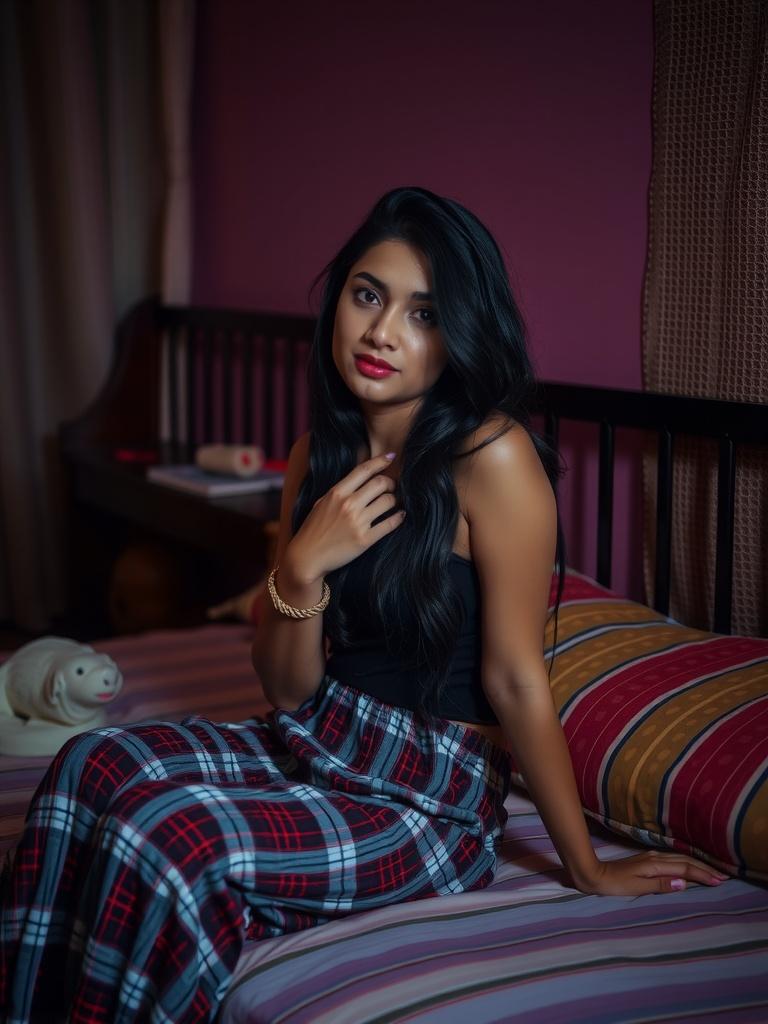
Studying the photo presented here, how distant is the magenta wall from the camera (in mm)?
2004

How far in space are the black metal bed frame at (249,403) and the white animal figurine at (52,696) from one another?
0.79 m

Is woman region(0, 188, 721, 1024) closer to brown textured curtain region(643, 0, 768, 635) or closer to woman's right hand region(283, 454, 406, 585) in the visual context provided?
woman's right hand region(283, 454, 406, 585)

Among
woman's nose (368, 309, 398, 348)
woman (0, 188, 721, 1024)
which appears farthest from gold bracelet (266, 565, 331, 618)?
woman's nose (368, 309, 398, 348)

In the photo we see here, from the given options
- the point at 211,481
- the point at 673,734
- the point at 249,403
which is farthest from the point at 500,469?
the point at 249,403

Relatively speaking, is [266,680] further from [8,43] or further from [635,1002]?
[8,43]

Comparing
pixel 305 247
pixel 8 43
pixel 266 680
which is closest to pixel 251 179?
pixel 305 247

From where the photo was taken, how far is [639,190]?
1.95 m

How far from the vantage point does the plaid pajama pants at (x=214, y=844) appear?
1092 mm

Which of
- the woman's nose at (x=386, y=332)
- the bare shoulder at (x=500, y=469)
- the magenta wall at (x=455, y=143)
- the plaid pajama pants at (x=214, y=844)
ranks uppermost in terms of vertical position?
the magenta wall at (x=455, y=143)

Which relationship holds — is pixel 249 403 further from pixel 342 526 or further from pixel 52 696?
pixel 342 526

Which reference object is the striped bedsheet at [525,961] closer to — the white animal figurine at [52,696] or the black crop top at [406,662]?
the black crop top at [406,662]

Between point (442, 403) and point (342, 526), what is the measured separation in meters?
0.18

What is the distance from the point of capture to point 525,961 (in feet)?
3.84

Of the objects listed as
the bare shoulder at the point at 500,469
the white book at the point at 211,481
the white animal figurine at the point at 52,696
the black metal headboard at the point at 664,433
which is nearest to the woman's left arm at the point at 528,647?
the bare shoulder at the point at 500,469
